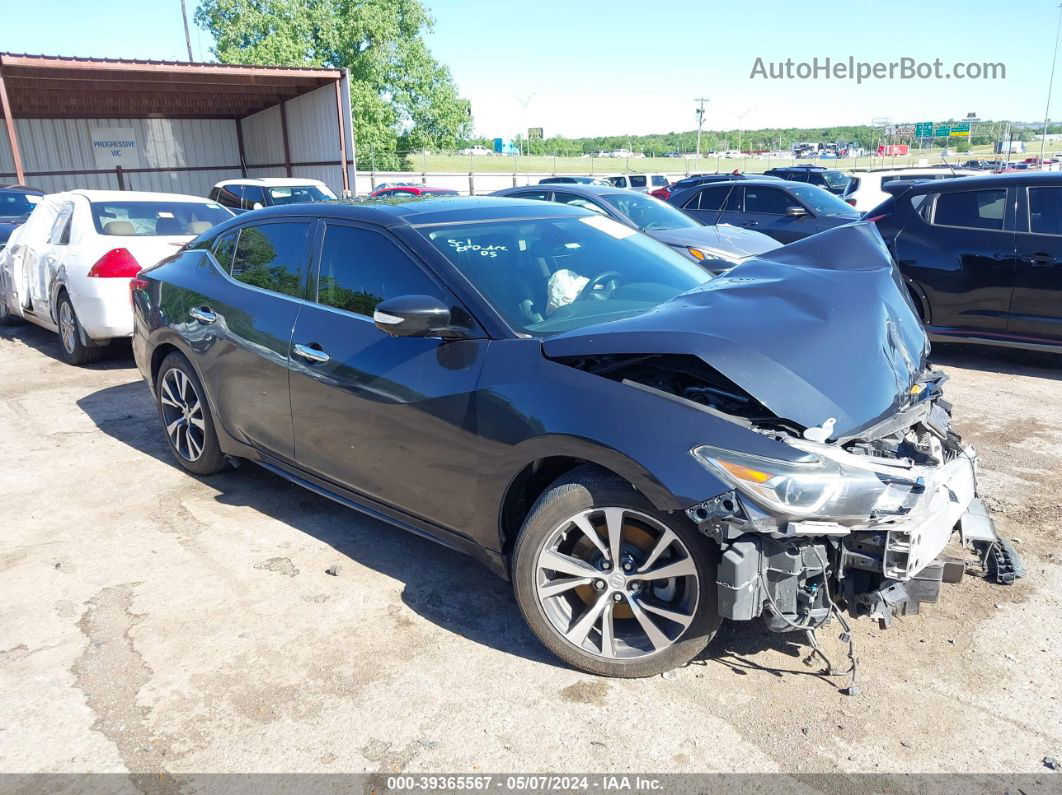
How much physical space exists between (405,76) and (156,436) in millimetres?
39595

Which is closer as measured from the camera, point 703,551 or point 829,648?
point 703,551

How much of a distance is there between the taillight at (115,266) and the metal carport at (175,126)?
577 inches

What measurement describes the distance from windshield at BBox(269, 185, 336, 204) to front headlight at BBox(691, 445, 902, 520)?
14029mm

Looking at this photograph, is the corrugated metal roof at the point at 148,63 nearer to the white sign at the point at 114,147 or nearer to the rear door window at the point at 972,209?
the white sign at the point at 114,147

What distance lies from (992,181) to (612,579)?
6.58m

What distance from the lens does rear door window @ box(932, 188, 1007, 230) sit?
285 inches

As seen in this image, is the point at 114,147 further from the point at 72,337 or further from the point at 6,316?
the point at 72,337

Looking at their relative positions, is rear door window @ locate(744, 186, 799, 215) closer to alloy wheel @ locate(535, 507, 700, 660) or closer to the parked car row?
the parked car row

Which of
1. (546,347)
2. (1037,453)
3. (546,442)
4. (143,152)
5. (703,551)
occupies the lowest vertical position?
(1037,453)

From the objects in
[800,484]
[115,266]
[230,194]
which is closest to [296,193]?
[230,194]

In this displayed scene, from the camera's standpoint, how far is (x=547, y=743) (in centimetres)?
255

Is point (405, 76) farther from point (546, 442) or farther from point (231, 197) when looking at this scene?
point (546, 442)

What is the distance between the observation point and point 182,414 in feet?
16.1

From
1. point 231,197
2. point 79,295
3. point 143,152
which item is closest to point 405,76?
point 143,152
